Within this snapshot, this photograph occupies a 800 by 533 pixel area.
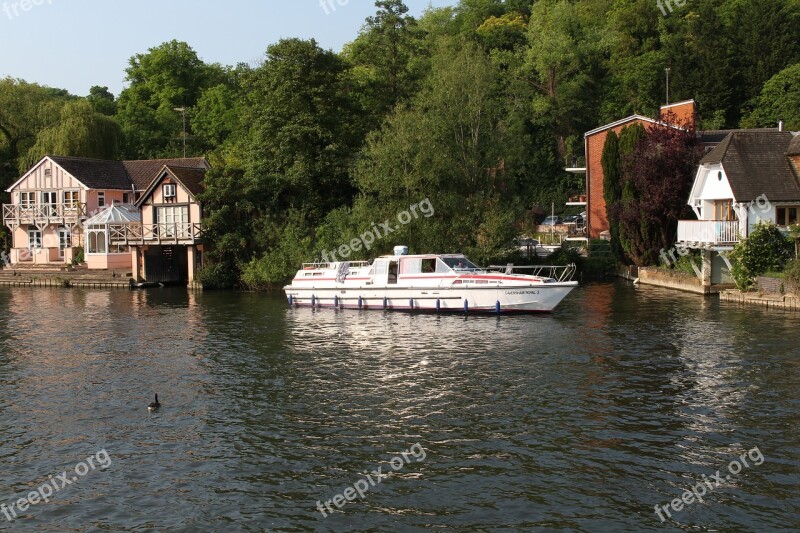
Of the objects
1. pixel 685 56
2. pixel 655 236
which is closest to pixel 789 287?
pixel 655 236

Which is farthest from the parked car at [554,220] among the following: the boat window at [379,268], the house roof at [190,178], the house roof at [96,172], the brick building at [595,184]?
the boat window at [379,268]

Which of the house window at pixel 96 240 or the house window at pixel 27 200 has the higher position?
the house window at pixel 27 200

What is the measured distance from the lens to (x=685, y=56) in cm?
7800

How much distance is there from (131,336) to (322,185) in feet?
87.7

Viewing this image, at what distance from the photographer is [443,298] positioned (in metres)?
38.3

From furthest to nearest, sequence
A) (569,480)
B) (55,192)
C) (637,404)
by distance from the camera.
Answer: (55,192) < (637,404) < (569,480)

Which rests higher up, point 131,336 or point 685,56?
point 685,56

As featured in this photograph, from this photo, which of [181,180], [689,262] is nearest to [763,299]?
[689,262]

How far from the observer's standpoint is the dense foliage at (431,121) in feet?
165

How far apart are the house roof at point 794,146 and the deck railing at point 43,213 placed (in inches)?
2088

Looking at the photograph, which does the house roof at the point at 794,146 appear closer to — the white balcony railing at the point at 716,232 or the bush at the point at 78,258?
the white balcony railing at the point at 716,232

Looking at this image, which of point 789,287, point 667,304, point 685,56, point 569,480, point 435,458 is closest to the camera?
point 569,480

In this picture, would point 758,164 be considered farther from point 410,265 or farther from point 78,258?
point 78,258

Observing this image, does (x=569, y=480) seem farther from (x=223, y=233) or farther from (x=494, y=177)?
(x=223, y=233)
